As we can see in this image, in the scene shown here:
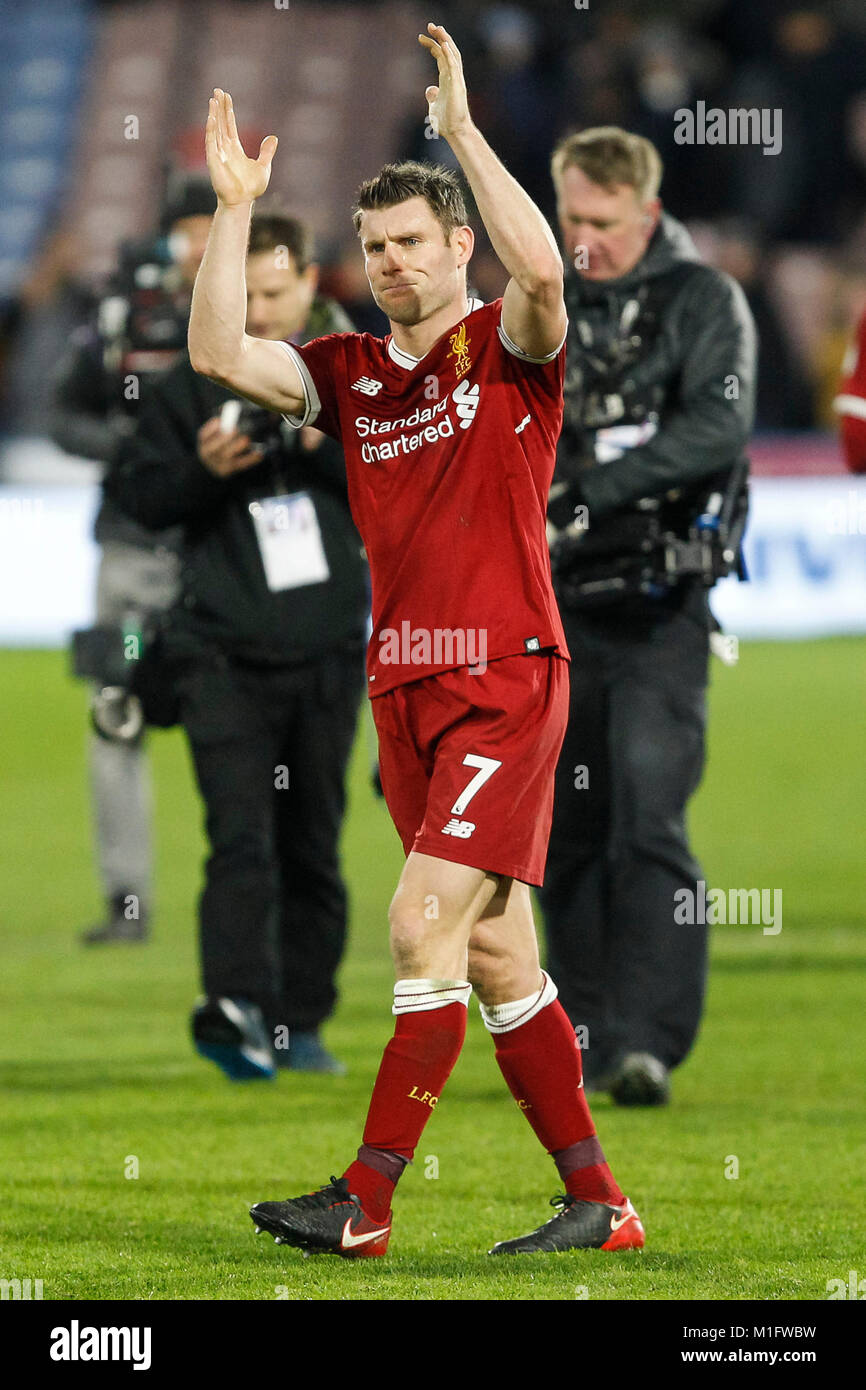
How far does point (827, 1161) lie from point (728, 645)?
4.90 feet

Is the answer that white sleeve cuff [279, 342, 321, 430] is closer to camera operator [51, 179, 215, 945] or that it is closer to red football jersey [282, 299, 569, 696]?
red football jersey [282, 299, 569, 696]

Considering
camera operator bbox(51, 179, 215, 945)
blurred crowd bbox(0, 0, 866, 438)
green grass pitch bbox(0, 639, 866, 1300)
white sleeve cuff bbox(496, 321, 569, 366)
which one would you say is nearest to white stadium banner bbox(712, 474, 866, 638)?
blurred crowd bbox(0, 0, 866, 438)

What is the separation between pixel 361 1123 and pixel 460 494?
207 cm

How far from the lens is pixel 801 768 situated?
43.7ft

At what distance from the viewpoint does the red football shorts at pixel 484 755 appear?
4406 mm

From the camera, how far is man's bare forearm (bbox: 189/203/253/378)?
4355mm

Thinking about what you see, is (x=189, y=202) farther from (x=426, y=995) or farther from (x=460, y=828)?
(x=426, y=995)

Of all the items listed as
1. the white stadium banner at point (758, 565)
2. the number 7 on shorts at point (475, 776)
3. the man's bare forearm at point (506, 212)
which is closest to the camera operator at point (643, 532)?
the number 7 on shorts at point (475, 776)

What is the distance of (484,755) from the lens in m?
4.44

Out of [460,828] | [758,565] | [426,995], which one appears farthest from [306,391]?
[758,565]

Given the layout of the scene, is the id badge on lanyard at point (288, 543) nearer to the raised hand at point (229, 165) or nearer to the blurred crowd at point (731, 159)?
the raised hand at point (229, 165)
